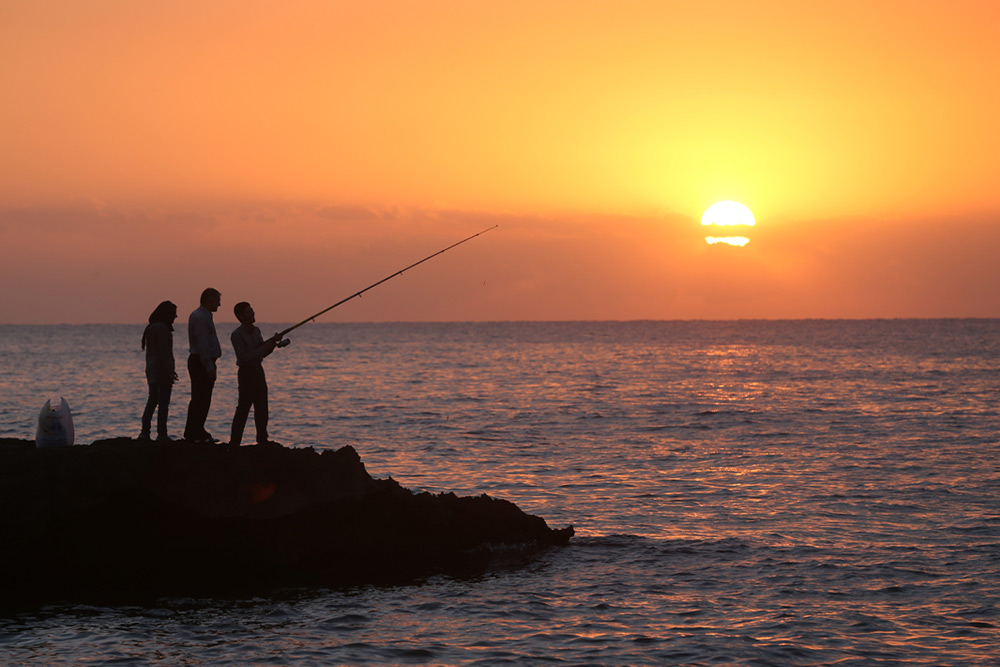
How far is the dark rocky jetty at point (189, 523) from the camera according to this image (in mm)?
9703

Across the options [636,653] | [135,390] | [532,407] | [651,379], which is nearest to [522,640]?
[636,653]

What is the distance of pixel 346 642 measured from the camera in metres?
8.44

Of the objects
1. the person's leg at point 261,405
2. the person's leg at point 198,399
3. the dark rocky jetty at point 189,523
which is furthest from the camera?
the person's leg at point 198,399

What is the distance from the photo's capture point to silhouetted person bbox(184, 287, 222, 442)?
1119 cm

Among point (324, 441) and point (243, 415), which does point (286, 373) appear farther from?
point (243, 415)

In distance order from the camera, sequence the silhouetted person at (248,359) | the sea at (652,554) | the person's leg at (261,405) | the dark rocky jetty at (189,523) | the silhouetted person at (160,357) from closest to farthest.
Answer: the sea at (652,554), the dark rocky jetty at (189,523), the silhouetted person at (248,359), the person's leg at (261,405), the silhouetted person at (160,357)

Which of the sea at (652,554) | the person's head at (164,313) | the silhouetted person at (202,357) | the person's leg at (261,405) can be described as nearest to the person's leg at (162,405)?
the silhouetted person at (202,357)

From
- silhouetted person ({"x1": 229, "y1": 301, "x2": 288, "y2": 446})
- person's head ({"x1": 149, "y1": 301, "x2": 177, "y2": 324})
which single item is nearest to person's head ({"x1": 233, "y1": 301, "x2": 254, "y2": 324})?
silhouetted person ({"x1": 229, "y1": 301, "x2": 288, "y2": 446})

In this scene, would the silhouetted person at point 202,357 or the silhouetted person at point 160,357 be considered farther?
the silhouetted person at point 160,357

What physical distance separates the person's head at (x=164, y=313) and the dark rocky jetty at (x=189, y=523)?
6.49 ft

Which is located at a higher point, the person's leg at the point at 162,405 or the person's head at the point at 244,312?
the person's head at the point at 244,312

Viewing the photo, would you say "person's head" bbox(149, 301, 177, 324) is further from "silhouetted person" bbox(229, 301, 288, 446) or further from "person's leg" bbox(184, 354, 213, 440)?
"silhouetted person" bbox(229, 301, 288, 446)

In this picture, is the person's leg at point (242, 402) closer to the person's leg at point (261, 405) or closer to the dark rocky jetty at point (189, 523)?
the person's leg at point (261, 405)

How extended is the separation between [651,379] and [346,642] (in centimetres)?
4221
